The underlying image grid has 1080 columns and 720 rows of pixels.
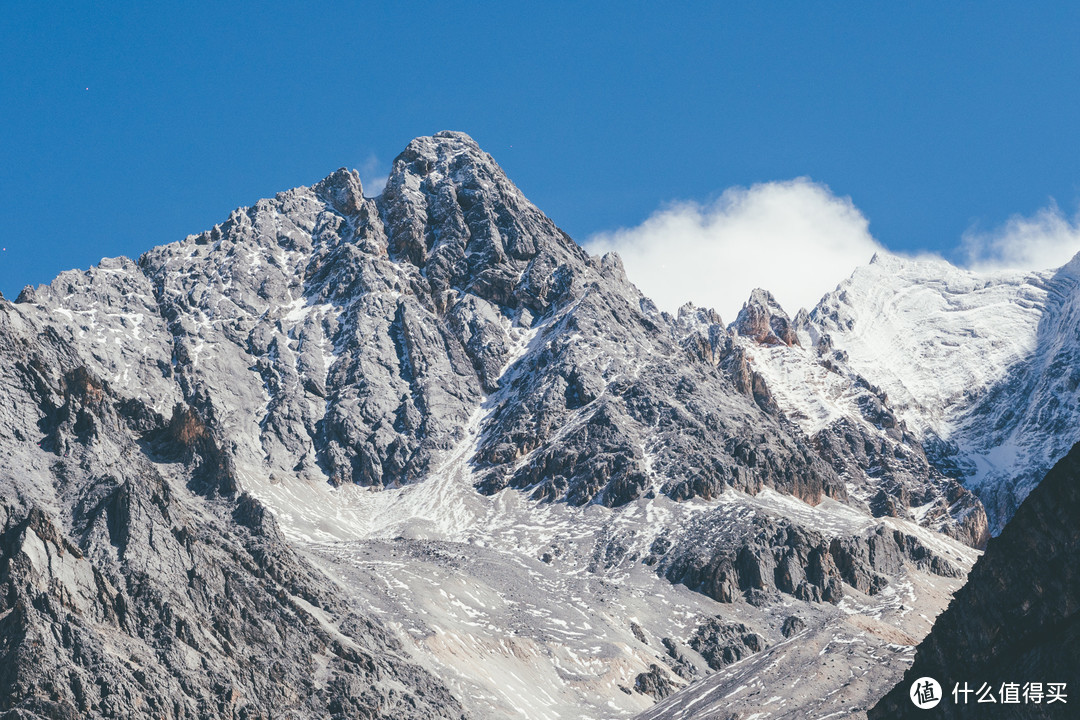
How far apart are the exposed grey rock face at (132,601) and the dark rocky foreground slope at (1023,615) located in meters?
71.0

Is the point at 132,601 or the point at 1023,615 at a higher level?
the point at 132,601

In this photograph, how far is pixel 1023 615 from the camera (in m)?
118

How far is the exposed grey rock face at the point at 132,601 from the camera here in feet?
461

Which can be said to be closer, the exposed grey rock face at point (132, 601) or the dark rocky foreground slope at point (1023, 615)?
the dark rocky foreground slope at point (1023, 615)

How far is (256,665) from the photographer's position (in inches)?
6393

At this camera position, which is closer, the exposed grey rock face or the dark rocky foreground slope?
the dark rocky foreground slope

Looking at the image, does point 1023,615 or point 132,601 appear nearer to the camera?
point 1023,615

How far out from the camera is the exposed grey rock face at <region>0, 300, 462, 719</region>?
140625 millimetres

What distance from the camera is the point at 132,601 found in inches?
6132

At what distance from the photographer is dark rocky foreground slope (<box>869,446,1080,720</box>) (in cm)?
10962

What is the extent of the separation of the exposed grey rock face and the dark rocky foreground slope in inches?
2796

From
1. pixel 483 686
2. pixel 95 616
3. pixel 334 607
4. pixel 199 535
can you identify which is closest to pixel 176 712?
pixel 95 616

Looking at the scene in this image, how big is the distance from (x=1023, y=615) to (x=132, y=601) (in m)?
92.6

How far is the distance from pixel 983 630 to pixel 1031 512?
1109 centimetres
